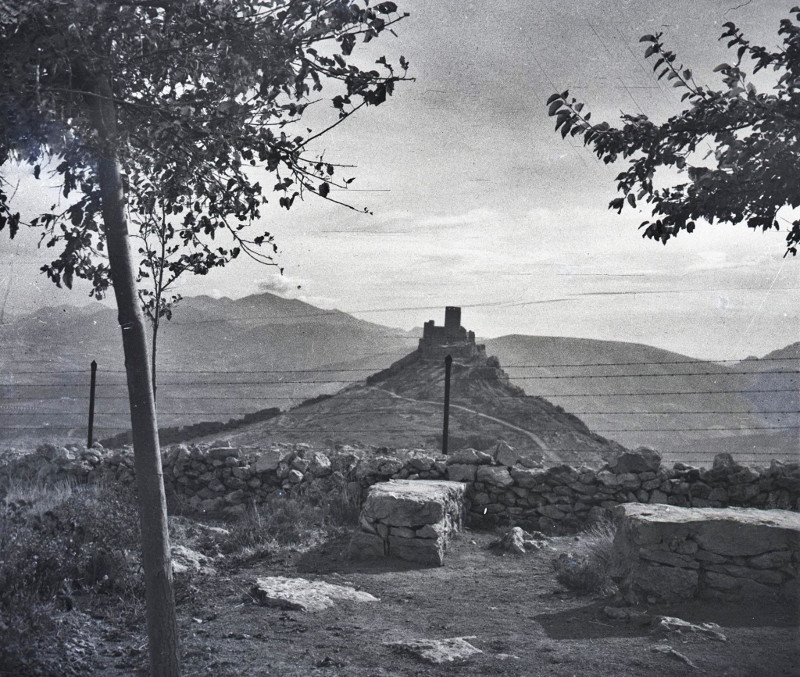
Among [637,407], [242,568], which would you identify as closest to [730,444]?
[637,407]

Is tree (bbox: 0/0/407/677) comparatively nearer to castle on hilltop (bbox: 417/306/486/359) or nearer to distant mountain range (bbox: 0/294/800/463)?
castle on hilltop (bbox: 417/306/486/359)

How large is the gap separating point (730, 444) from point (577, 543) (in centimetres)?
4430

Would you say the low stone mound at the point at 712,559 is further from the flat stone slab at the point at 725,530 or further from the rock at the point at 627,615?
the rock at the point at 627,615

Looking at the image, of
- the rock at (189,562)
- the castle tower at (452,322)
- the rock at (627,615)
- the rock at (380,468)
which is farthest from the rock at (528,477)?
the castle tower at (452,322)

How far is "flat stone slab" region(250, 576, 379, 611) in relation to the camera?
5.23 metres

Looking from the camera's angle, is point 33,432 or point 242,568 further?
point 33,432

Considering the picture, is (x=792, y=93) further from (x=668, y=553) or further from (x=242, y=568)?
(x=242, y=568)

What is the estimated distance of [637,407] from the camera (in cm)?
5509

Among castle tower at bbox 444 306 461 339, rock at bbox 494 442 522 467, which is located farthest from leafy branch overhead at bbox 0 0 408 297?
castle tower at bbox 444 306 461 339

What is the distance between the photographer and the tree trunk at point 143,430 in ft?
11.1

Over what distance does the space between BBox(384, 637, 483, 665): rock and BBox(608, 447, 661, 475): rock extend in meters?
5.02

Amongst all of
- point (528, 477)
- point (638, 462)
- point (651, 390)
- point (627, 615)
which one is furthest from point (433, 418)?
point (651, 390)

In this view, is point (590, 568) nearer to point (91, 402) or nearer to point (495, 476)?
point (495, 476)

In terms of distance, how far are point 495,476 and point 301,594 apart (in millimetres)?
4152
